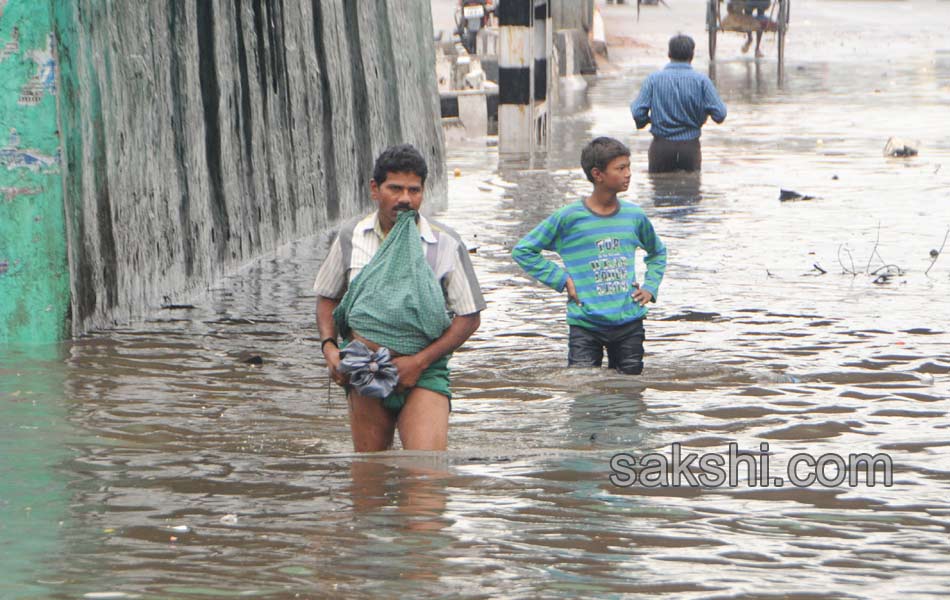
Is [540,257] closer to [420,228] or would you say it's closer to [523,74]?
[420,228]

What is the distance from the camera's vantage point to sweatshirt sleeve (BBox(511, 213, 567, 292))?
23.1ft

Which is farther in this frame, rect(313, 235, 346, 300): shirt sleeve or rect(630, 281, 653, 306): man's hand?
rect(630, 281, 653, 306): man's hand

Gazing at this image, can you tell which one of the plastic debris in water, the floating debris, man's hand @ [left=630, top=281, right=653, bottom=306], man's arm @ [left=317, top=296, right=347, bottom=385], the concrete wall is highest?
the concrete wall

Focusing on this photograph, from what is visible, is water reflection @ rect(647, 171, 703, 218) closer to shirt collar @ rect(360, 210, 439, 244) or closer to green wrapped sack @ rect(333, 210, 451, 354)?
shirt collar @ rect(360, 210, 439, 244)

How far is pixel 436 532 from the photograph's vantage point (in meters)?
4.87

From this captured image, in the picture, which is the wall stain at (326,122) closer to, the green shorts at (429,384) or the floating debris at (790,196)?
the floating debris at (790,196)

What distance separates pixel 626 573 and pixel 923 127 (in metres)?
16.0

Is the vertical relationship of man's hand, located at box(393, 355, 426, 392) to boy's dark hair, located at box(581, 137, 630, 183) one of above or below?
below

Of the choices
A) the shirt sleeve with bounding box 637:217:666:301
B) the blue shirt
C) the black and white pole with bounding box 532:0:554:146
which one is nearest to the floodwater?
Answer: the shirt sleeve with bounding box 637:217:666:301

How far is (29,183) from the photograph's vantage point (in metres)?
7.39

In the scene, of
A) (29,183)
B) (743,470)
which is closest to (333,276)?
(743,470)

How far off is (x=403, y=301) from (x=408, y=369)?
0.23 m

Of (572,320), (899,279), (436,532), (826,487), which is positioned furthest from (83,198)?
(899,279)

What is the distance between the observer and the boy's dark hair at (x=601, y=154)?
6.89m
